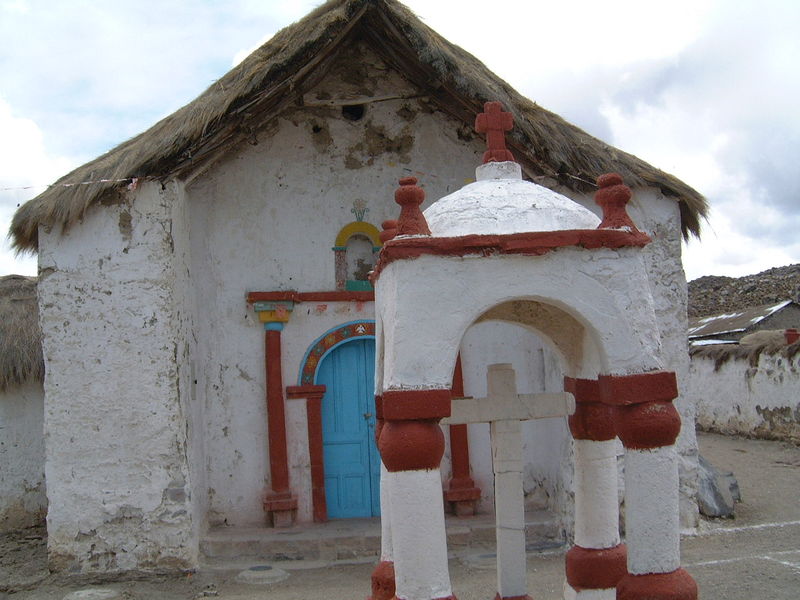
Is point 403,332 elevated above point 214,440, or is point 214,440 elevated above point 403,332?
point 403,332

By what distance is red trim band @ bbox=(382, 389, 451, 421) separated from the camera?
3045mm

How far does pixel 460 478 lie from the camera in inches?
271

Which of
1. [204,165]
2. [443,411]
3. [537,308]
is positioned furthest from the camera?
[204,165]

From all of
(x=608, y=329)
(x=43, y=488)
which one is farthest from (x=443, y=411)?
(x=43, y=488)

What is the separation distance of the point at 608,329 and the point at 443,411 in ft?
2.62

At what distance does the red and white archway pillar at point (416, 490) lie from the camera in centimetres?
299

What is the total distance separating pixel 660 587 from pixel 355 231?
4857 millimetres

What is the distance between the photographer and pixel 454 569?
5941 mm

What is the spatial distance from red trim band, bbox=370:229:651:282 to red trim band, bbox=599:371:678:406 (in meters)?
0.57

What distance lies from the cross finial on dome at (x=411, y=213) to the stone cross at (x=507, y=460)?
3.23 feet

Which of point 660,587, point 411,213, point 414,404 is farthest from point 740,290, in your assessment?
point 414,404

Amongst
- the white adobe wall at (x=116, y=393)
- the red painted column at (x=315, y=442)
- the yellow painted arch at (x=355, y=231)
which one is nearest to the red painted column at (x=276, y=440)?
the red painted column at (x=315, y=442)

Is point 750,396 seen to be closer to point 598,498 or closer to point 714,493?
point 714,493

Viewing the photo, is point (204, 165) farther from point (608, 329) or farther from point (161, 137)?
point (608, 329)
